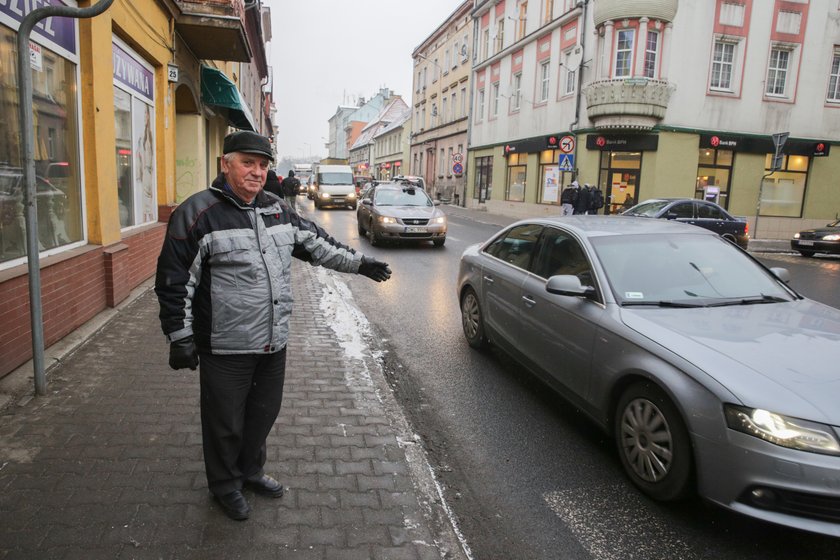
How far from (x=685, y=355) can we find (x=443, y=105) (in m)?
44.9

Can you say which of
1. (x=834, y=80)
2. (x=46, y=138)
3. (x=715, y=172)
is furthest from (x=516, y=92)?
(x=46, y=138)

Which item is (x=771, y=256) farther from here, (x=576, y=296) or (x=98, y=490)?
(x=98, y=490)

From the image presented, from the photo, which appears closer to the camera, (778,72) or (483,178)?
(778,72)

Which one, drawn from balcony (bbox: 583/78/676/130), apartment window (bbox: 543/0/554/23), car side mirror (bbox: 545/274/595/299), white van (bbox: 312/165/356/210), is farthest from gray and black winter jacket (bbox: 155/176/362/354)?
white van (bbox: 312/165/356/210)

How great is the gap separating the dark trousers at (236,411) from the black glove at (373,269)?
2.23 feet

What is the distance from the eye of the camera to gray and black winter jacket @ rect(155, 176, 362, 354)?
2.61 m

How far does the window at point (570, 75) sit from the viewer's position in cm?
2506

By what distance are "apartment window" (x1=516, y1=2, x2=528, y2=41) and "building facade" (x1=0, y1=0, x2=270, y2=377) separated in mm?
23946

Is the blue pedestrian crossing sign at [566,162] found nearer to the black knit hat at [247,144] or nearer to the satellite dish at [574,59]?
the satellite dish at [574,59]

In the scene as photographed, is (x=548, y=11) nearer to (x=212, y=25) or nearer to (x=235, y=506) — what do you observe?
(x=212, y=25)

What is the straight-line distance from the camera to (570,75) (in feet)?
83.9

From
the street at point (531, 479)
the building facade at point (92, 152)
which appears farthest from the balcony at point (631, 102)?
the street at point (531, 479)

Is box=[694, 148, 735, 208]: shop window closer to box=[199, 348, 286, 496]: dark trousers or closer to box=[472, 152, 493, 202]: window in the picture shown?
box=[472, 152, 493, 202]: window

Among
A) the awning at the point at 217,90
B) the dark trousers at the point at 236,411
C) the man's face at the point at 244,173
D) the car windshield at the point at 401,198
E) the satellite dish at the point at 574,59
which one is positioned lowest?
the dark trousers at the point at 236,411
